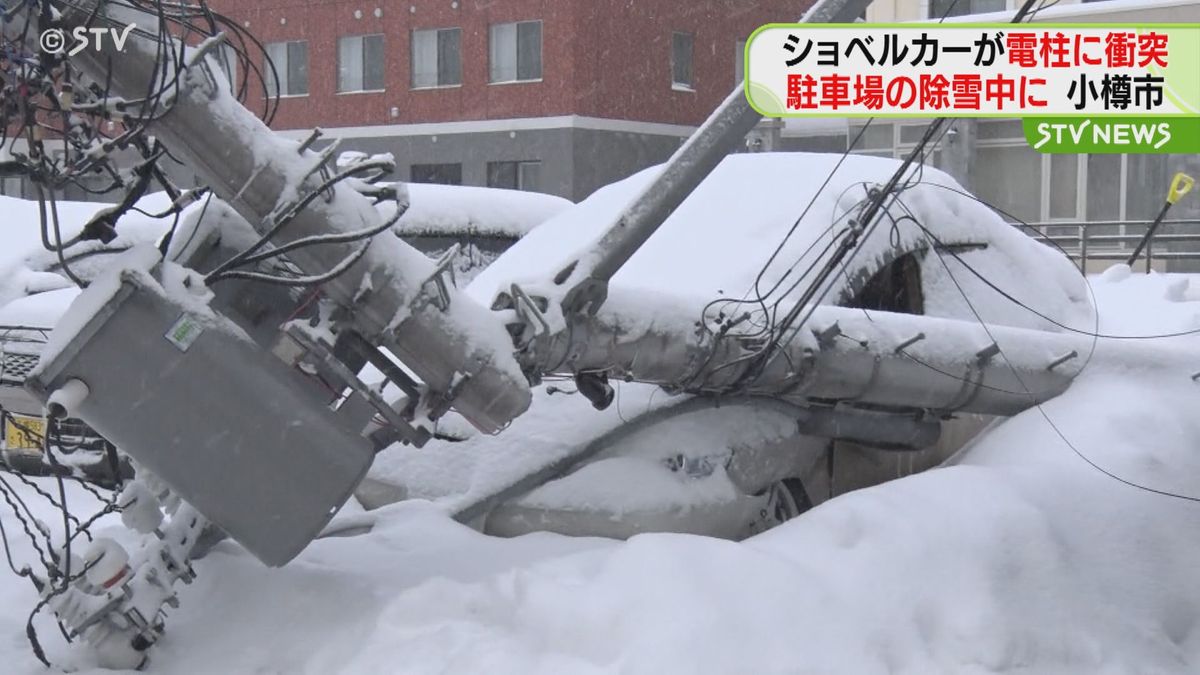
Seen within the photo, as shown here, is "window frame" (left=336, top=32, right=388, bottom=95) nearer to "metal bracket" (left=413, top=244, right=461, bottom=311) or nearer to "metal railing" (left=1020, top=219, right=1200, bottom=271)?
"metal railing" (left=1020, top=219, right=1200, bottom=271)

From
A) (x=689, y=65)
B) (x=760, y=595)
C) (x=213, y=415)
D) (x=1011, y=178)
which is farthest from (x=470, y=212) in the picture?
(x=689, y=65)

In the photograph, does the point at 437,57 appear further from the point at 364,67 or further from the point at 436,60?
the point at 364,67

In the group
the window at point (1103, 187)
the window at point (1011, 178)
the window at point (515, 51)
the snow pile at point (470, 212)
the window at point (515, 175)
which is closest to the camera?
the snow pile at point (470, 212)

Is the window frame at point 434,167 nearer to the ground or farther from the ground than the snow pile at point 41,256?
nearer to the ground

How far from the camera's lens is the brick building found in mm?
25531

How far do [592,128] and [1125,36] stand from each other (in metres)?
19.2

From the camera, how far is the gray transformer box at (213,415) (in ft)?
14.0

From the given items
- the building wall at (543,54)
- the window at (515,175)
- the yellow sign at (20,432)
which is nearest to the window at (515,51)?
the building wall at (543,54)

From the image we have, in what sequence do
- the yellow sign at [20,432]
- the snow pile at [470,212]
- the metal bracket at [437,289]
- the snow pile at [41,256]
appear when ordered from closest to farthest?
the metal bracket at [437,289] < the yellow sign at [20,432] < the snow pile at [41,256] < the snow pile at [470,212]

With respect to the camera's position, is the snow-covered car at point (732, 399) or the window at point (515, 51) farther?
the window at point (515, 51)

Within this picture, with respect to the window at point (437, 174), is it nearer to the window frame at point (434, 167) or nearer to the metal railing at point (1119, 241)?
the window frame at point (434, 167)

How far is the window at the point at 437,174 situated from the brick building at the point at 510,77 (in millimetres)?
31

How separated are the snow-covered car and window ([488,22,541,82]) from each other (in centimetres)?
1837
